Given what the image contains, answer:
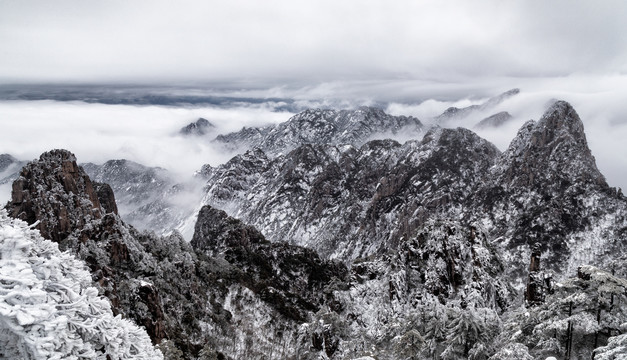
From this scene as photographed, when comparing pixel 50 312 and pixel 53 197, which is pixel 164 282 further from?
pixel 50 312

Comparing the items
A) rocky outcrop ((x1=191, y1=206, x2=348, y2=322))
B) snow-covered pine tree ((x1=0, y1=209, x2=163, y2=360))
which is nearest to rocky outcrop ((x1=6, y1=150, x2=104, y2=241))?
rocky outcrop ((x1=191, y1=206, x2=348, y2=322))

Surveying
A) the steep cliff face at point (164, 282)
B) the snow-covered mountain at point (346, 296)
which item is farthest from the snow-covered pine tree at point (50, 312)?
the steep cliff face at point (164, 282)

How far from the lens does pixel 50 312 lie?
845 cm

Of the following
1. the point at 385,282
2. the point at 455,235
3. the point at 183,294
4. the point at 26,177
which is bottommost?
the point at 183,294

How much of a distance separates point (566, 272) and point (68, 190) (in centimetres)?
23046

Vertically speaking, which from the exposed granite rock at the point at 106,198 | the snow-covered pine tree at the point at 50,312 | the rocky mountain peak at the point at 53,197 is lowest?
the exposed granite rock at the point at 106,198

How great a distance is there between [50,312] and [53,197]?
11428 centimetres

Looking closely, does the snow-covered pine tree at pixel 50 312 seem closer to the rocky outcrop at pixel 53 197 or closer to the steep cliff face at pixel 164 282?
the steep cliff face at pixel 164 282

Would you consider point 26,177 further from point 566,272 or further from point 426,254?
point 566,272

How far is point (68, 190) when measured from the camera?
106m

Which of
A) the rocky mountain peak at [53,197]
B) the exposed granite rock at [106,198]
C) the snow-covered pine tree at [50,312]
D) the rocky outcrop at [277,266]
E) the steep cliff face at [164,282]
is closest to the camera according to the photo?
the snow-covered pine tree at [50,312]

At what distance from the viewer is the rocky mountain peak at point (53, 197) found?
9638 cm

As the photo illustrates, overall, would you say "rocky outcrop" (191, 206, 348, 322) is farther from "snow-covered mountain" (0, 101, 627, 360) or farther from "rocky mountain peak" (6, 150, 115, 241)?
"rocky mountain peak" (6, 150, 115, 241)

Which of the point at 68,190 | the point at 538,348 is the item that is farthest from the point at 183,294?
the point at 538,348
